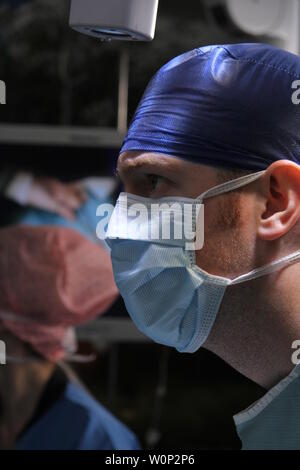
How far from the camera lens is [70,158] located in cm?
319

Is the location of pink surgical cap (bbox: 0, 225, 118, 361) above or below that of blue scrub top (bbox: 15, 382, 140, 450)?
above

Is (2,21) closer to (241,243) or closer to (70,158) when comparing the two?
(70,158)

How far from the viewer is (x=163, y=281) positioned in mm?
1400

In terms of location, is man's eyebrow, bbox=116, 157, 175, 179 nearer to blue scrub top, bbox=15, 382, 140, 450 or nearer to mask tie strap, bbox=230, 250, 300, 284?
mask tie strap, bbox=230, 250, 300, 284

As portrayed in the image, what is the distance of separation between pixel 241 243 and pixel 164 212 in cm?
14

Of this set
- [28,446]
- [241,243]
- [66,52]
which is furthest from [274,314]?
[66,52]

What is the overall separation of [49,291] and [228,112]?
6.25 feet

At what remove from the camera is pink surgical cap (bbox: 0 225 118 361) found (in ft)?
10.2

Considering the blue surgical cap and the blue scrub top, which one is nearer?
the blue surgical cap

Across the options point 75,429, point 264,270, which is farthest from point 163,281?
point 75,429

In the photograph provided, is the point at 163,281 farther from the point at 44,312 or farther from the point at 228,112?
the point at 44,312

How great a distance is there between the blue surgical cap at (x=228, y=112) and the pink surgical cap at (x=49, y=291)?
1765 mm

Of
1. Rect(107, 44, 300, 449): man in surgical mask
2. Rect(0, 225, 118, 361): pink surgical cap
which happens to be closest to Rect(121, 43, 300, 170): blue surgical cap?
Rect(107, 44, 300, 449): man in surgical mask

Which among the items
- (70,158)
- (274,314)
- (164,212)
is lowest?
(70,158)
